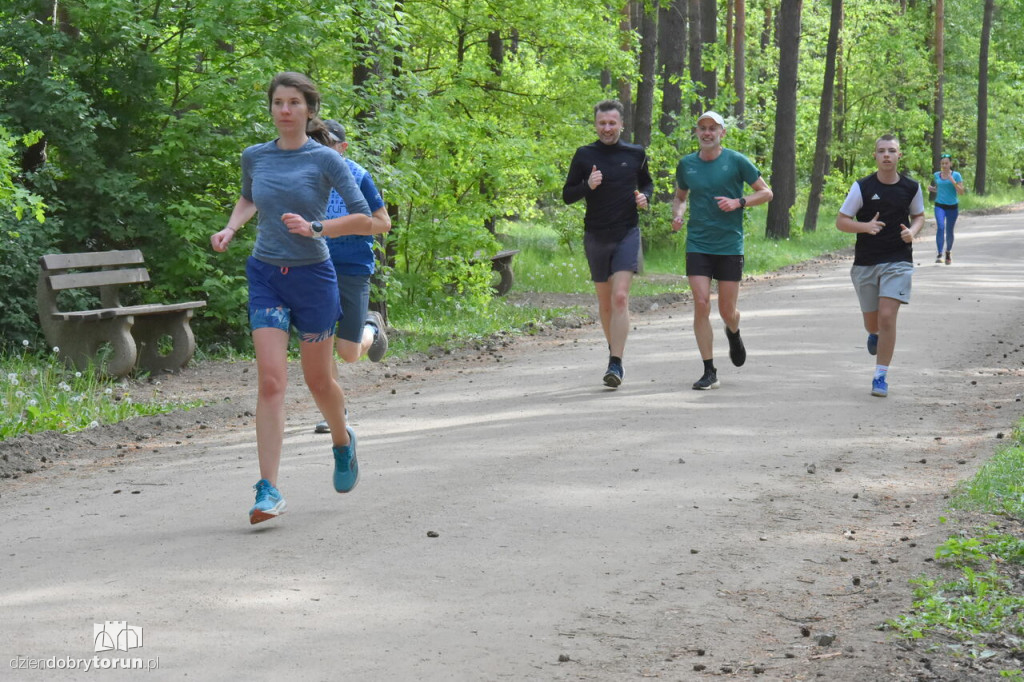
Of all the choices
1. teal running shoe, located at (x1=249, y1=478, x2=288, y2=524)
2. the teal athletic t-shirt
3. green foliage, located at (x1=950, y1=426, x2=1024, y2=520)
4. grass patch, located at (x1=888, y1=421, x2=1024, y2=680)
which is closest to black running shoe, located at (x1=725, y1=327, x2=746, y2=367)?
the teal athletic t-shirt

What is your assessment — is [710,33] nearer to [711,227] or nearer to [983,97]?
[711,227]

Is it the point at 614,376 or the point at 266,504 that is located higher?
the point at 266,504

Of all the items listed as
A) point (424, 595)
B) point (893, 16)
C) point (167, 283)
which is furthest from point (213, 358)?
point (893, 16)

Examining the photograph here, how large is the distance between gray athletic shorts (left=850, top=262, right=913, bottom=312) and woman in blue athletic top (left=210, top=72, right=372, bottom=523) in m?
5.53

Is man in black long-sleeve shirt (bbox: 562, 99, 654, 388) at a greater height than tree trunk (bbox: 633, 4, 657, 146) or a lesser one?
lesser

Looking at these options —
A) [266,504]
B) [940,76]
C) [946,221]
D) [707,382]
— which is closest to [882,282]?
[707,382]

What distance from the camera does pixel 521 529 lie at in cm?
634

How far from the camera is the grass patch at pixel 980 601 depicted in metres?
4.65

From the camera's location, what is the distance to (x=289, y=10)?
42.4 ft

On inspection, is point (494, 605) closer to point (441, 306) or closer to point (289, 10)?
point (289, 10)

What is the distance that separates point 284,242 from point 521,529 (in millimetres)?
1831

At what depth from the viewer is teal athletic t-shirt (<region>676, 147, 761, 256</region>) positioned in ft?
35.2

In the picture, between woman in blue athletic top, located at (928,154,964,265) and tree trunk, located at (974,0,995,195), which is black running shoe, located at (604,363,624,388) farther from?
tree trunk, located at (974,0,995,195)

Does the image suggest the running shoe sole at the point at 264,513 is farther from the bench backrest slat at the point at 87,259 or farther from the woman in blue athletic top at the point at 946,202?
the woman in blue athletic top at the point at 946,202
